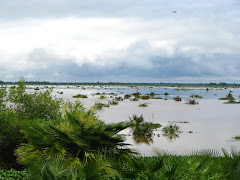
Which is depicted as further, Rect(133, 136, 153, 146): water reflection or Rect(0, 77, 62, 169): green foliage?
Rect(133, 136, 153, 146): water reflection

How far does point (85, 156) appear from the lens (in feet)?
25.5

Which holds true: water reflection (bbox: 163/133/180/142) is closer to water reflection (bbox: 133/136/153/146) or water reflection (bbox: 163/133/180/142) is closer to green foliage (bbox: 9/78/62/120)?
water reflection (bbox: 133/136/153/146)

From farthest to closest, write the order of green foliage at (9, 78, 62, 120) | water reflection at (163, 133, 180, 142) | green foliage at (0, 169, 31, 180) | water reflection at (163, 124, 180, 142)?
water reflection at (163, 124, 180, 142) < water reflection at (163, 133, 180, 142) < green foliage at (9, 78, 62, 120) < green foliage at (0, 169, 31, 180)

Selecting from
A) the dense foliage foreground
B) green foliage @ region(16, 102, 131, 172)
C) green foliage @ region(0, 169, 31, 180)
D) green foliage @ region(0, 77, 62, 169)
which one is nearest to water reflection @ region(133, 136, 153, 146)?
green foliage @ region(0, 77, 62, 169)

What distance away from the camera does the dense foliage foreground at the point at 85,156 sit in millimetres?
4841

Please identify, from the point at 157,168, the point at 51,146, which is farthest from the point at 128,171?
the point at 51,146

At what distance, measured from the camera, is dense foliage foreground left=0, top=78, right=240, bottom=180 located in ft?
15.9

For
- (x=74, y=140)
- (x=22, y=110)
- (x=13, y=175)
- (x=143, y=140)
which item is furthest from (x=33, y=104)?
(x=143, y=140)

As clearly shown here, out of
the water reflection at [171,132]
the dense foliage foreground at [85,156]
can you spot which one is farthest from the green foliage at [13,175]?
the water reflection at [171,132]

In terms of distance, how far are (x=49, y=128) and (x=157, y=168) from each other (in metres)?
4.38

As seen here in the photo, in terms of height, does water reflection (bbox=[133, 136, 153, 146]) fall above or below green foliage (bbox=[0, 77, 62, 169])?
below

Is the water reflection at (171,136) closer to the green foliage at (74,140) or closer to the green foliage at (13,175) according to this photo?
the green foliage at (74,140)

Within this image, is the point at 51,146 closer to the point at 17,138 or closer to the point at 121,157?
the point at 121,157

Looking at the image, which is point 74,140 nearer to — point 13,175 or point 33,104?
point 13,175
